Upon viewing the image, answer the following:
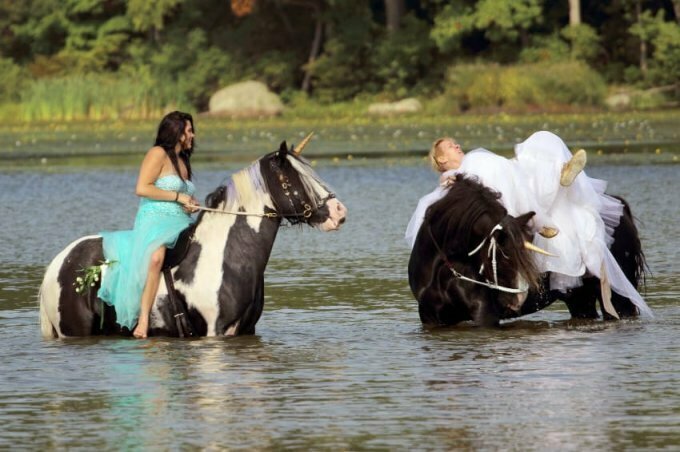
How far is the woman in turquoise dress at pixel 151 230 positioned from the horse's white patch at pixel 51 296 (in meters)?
0.30

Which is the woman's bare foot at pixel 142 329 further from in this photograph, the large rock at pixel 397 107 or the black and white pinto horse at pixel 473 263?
the large rock at pixel 397 107

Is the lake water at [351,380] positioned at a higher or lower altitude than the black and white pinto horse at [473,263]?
lower

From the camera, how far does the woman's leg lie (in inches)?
454

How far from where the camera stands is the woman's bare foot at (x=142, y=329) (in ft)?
38.3

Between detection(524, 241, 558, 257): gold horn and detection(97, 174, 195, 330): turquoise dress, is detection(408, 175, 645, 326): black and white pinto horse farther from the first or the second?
detection(97, 174, 195, 330): turquoise dress

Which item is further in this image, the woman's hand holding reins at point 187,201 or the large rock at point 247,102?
the large rock at point 247,102

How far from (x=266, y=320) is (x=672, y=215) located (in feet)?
28.2

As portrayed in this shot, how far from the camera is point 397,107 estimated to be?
53.1 meters

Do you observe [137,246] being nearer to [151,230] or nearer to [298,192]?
[151,230]

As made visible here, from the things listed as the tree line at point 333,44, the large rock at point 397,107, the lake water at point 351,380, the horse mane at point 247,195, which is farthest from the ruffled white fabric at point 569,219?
the large rock at point 397,107

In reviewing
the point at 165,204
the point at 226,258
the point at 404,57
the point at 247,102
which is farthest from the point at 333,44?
the point at 226,258

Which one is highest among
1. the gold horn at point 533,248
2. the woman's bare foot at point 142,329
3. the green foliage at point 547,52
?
the green foliage at point 547,52

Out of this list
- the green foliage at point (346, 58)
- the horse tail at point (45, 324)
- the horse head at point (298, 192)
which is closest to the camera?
the horse head at point (298, 192)

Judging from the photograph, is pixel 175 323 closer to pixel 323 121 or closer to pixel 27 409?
pixel 27 409
